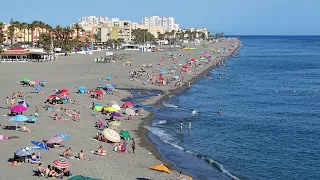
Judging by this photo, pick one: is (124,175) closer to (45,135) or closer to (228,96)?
(45,135)

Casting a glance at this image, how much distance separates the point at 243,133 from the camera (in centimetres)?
3541

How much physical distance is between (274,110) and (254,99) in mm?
7760

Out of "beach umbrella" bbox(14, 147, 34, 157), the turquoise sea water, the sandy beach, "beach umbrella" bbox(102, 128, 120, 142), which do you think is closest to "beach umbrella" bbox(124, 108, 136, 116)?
the sandy beach

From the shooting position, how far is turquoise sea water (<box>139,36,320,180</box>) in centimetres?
2658

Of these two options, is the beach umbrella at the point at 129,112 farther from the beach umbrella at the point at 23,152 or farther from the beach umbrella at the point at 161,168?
the beach umbrella at the point at 23,152

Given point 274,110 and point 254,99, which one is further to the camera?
point 254,99

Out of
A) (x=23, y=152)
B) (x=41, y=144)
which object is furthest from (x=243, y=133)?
(x=23, y=152)

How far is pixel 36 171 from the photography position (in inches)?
845

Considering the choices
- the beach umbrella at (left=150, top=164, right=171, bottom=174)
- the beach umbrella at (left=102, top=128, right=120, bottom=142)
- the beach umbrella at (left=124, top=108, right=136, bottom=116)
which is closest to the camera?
the beach umbrella at (left=150, top=164, right=171, bottom=174)

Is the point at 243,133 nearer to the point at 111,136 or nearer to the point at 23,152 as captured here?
the point at 111,136

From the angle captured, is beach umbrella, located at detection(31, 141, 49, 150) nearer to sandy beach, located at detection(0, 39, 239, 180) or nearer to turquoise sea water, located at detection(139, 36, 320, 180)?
sandy beach, located at detection(0, 39, 239, 180)

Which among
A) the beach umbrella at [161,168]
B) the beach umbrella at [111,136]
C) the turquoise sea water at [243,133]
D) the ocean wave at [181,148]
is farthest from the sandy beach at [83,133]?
the turquoise sea water at [243,133]

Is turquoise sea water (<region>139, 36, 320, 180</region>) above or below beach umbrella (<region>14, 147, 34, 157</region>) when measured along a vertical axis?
below

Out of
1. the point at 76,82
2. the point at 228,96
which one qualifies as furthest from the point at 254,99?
the point at 76,82
